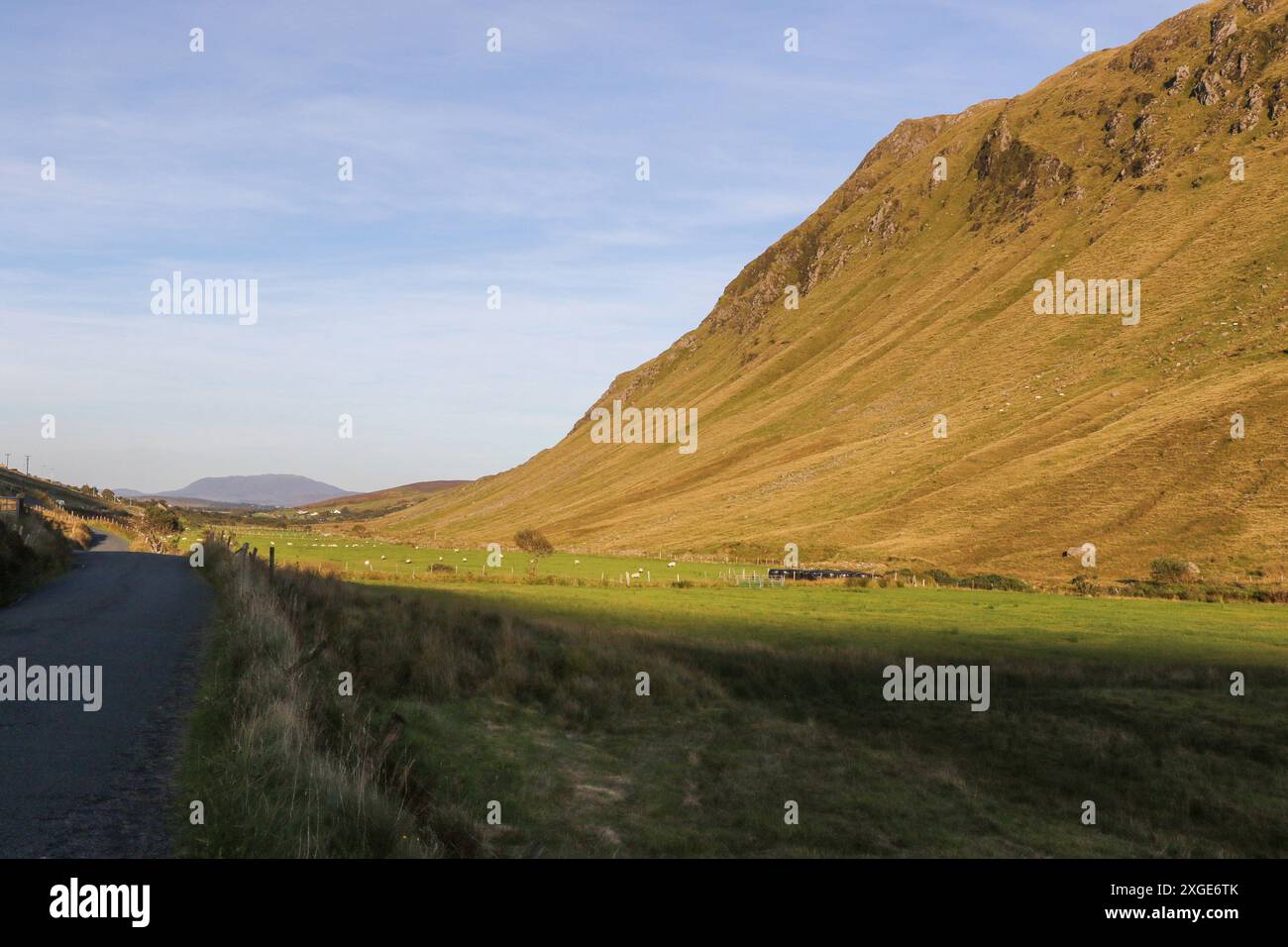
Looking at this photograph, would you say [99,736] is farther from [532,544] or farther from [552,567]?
[532,544]

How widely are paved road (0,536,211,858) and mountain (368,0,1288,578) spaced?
246 ft

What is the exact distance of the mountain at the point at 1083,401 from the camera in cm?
8638

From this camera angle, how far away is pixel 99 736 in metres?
12.1

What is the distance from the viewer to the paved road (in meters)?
8.50

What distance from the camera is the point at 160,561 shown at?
160ft

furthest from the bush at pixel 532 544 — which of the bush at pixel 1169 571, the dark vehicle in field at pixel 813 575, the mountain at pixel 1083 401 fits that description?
the bush at pixel 1169 571

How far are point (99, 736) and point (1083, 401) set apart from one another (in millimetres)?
128061

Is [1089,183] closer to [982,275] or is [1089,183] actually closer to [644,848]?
[982,275]

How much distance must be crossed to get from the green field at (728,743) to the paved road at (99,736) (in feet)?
2.25

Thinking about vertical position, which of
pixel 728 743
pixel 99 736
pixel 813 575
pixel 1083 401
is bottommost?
pixel 728 743

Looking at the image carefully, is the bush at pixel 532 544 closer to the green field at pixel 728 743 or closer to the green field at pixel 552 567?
the green field at pixel 552 567

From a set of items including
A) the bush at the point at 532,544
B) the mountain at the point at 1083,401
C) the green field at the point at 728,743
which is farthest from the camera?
the bush at the point at 532,544

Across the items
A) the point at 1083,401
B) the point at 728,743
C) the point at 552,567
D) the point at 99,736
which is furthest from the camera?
the point at 1083,401

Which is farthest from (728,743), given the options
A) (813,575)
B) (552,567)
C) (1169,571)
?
(552,567)
